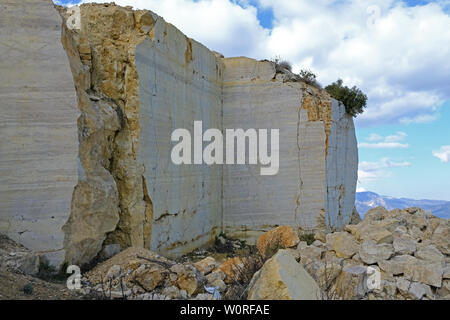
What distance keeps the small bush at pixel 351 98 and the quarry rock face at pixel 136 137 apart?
83cm

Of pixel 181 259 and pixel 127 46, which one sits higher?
pixel 127 46

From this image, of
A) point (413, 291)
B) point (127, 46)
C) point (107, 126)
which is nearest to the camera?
point (413, 291)

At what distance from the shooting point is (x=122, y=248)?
613 cm

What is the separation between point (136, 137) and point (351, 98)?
6440mm

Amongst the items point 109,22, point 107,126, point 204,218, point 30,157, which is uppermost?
point 109,22

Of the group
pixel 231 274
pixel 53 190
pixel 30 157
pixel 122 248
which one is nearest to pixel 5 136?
pixel 30 157

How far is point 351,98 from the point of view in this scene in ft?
34.8

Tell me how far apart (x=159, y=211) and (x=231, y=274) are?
6.99ft

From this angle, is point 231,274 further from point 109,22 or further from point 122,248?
point 109,22

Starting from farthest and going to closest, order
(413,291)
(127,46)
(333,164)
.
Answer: (333,164) < (127,46) < (413,291)

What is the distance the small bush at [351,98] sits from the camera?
10.6m

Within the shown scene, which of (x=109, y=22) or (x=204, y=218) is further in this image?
(x=204, y=218)

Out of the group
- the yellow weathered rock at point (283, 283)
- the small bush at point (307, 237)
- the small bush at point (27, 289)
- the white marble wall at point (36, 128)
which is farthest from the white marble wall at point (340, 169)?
the small bush at point (27, 289)

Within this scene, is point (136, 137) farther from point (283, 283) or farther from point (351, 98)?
point (351, 98)
